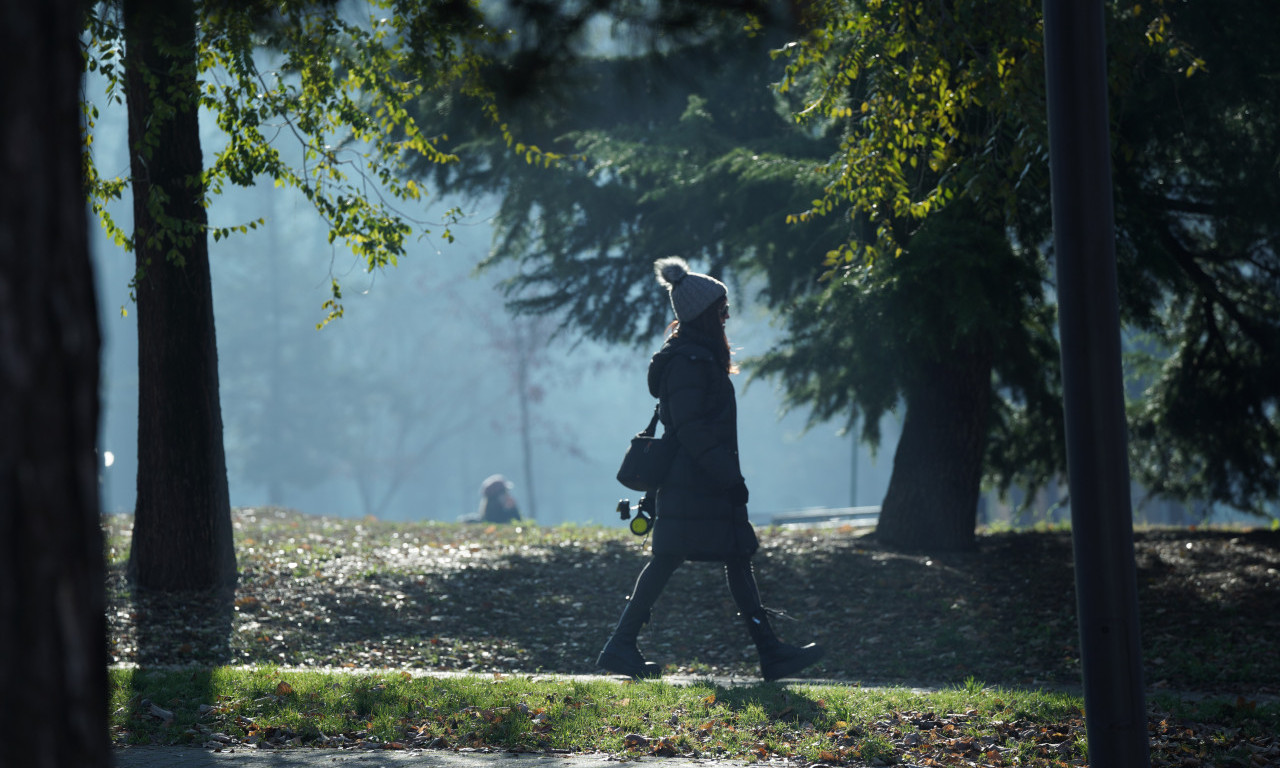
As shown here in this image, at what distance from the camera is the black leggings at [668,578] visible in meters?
6.43

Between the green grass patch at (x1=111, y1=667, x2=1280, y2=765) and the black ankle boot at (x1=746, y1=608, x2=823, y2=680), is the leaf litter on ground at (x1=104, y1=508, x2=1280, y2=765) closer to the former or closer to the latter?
the green grass patch at (x1=111, y1=667, x2=1280, y2=765)

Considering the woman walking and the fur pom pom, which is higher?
the fur pom pom

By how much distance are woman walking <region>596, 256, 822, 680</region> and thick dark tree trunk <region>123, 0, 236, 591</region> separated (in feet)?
12.7

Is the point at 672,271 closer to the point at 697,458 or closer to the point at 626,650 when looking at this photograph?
the point at 697,458

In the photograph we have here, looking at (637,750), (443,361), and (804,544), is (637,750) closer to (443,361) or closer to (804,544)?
(804,544)

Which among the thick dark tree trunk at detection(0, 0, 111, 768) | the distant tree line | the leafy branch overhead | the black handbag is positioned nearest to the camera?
the thick dark tree trunk at detection(0, 0, 111, 768)

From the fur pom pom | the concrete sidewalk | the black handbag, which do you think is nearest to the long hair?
the fur pom pom

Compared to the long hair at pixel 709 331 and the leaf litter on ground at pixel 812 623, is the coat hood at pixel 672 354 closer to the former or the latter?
the long hair at pixel 709 331

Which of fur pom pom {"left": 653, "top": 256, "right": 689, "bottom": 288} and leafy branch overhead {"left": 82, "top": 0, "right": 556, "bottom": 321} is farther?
leafy branch overhead {"left": 82, "top": 0, "right": 556, "bottom": 321}

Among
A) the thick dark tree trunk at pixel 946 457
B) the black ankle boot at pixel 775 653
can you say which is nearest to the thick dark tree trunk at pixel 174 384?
the black ankle boot at pixel 775 653

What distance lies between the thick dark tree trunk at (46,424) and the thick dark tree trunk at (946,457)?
9.35m

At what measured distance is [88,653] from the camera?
1.75 meters

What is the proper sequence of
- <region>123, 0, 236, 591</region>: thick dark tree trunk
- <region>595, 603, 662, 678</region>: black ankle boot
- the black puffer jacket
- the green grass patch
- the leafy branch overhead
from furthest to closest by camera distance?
<region>123, 0, 236, 591</region>: thick dark tree trunk → the leafy branch overhead → <region>595, 603, 662, 678</region>: black ankle boot → the black puffer jacket → the green grass patch

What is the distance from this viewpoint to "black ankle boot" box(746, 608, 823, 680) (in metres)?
6.40
